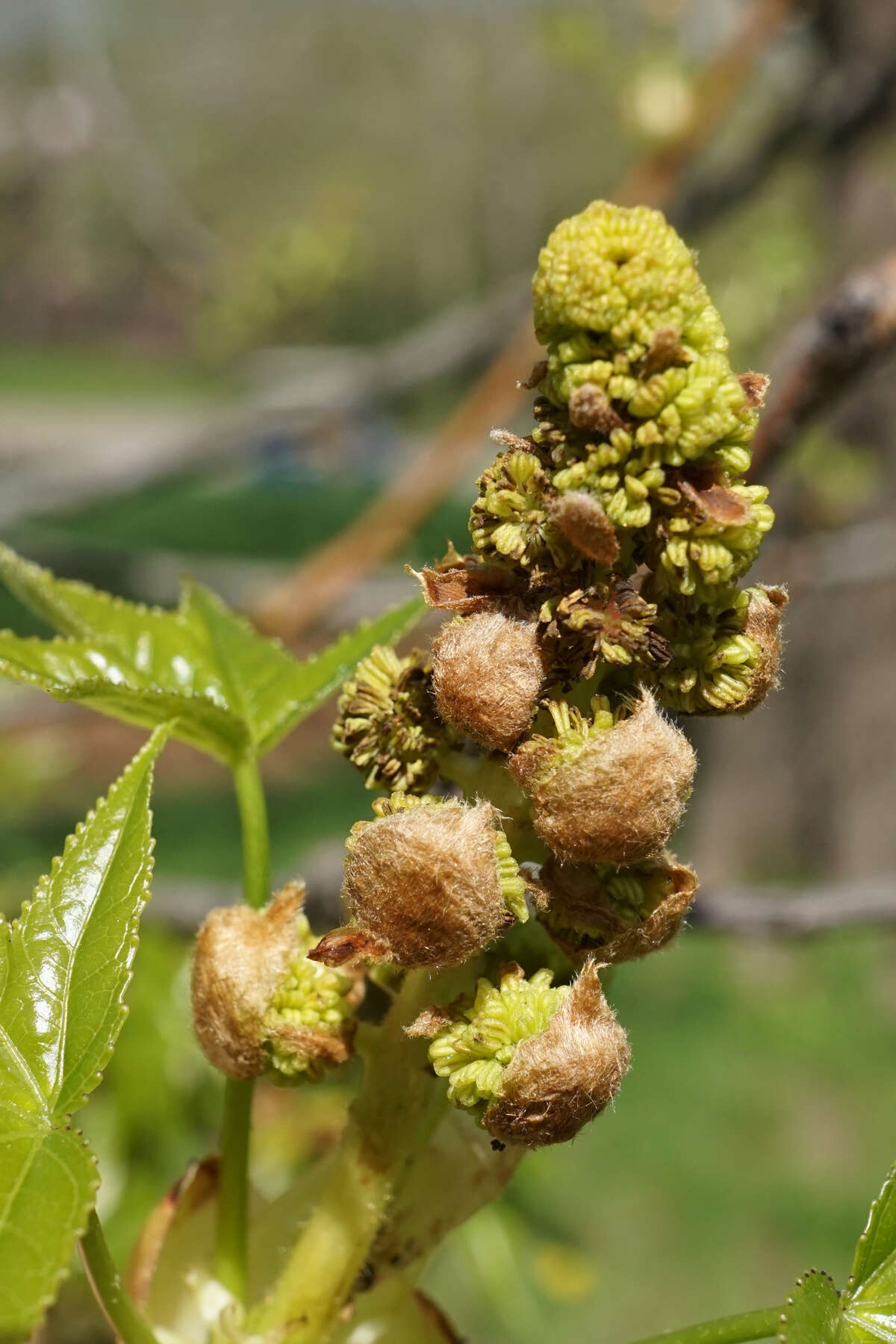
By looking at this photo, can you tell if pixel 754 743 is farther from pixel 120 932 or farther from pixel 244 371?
pixel 244 371

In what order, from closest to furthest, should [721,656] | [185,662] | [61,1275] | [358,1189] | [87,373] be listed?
[61,1275] → [721,656] → [358,1189] → [185,662] → [87,373]

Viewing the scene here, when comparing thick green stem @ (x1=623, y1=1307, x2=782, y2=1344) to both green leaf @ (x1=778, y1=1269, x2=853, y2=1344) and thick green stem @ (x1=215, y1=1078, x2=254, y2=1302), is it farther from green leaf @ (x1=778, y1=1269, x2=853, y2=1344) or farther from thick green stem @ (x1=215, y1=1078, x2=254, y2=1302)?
thick green stem @ (x1=215, y1=1078, x2=254, y2=1302)

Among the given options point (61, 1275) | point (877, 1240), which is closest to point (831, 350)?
point (877, 1240)

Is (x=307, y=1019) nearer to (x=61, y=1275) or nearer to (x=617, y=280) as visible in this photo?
(x=61, y=1275)

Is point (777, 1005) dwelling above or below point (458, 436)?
below

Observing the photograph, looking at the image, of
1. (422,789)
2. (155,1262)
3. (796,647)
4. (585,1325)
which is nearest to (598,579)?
(422,789)

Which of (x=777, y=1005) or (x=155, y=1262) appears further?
(x=777, y=1005)

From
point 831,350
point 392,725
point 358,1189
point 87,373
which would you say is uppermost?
point 87,373
